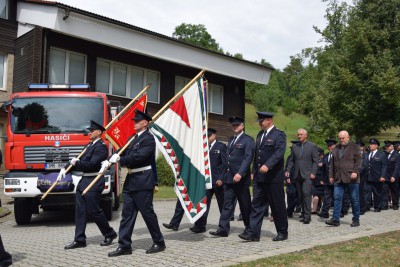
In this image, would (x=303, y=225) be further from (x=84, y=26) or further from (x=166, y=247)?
(x=84, y=26)

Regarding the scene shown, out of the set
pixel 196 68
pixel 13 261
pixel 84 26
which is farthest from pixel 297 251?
pixel 196 68

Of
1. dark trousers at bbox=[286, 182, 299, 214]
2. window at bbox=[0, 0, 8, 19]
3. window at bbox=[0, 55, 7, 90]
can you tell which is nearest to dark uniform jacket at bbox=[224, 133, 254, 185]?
dark trousers at bbox=[286, 182, 299, 214]

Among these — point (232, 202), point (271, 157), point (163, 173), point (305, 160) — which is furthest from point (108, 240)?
point (163, 173)

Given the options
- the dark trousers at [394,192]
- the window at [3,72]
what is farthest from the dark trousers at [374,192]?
the window at [3,72]

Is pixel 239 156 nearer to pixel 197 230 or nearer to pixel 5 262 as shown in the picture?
pixel 197 230

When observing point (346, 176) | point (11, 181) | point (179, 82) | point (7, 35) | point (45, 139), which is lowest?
point (11, 181)

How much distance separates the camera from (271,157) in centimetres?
820

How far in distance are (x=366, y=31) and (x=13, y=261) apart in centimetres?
2931

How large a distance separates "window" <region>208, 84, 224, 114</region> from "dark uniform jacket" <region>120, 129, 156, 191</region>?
64.7 feet

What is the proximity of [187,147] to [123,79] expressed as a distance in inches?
609

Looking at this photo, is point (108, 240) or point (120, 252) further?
point (108, 240)

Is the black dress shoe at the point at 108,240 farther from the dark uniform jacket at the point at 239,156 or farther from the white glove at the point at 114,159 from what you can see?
the dark uniform jacket at the point at 239,156

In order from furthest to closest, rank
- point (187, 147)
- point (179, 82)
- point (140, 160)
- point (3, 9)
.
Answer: point (179, 82) < point (3, 9) < point (187, 147) < point (140, 160)

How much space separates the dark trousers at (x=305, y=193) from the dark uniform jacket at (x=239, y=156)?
2.54 meters
